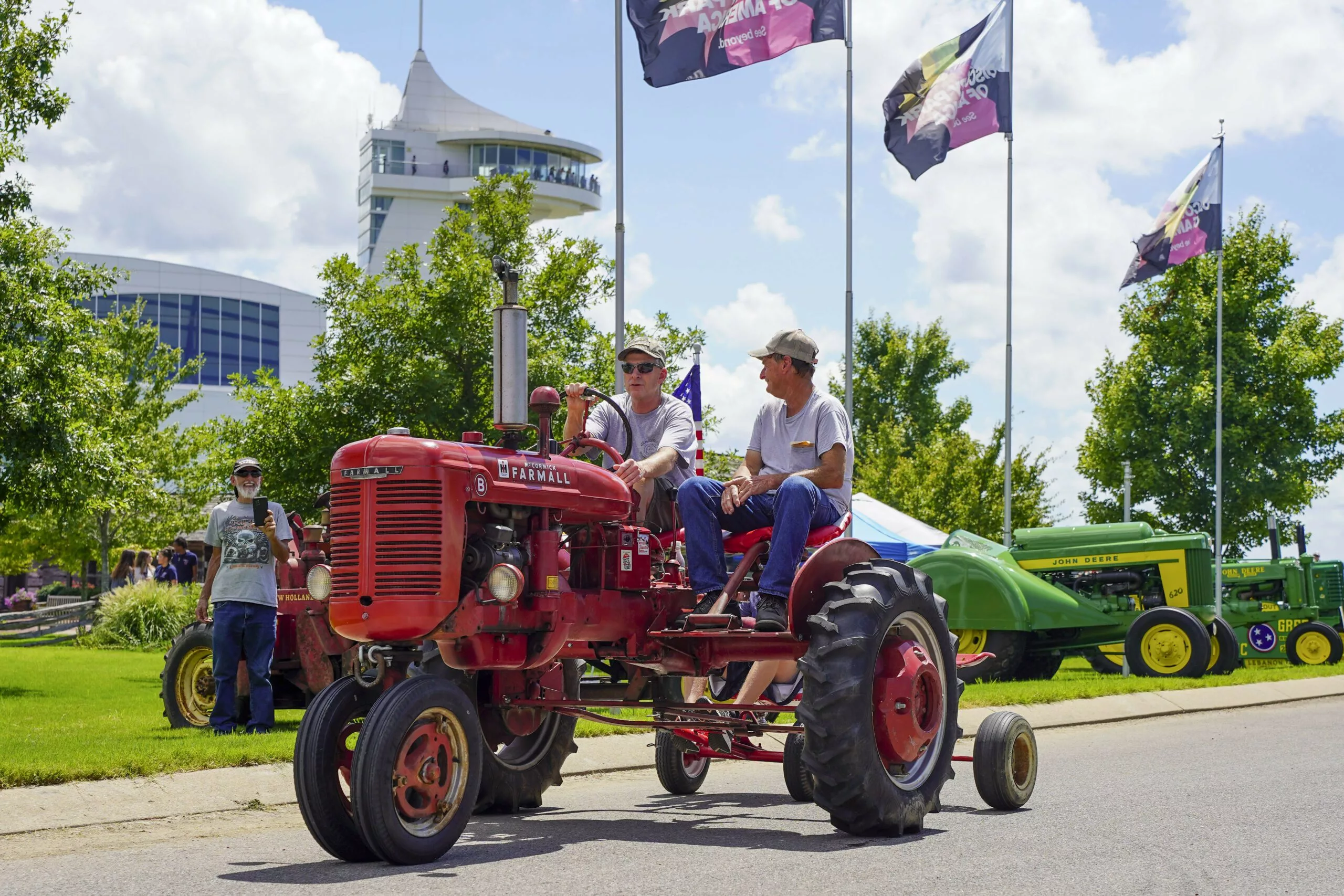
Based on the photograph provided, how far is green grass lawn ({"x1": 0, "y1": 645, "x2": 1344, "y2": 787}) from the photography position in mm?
8656

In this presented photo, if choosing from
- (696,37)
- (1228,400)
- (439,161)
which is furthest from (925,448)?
(439,161)

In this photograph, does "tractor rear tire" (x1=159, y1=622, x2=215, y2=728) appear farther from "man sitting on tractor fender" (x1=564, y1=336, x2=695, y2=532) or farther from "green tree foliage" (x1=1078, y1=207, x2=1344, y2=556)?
"green tree foliage" (x1=1078, y1=207, x2=1344, y2=556)

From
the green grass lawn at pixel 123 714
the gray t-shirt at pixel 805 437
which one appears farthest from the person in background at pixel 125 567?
the gray t-shirt at pixel 805 437

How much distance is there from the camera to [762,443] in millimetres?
8070

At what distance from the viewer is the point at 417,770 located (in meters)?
5.94

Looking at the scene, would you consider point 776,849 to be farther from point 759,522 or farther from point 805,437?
point 805,437

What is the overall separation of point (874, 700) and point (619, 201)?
10.3 meters

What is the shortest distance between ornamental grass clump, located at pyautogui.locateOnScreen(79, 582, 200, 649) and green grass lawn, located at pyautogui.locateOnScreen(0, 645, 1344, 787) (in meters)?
1.65

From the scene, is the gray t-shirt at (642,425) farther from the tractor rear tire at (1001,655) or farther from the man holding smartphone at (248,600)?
the tractor rear tire at (1001,655)

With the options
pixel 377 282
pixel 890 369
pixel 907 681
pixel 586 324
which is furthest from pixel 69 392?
pixel 890 369

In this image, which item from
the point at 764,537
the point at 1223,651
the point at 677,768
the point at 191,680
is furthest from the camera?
the point at 1223,651

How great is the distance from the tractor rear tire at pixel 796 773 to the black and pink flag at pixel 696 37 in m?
10.4

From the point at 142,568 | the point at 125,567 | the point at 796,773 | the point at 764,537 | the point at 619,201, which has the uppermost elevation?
the point at 619,201

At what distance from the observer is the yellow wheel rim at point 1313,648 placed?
75.3ft
